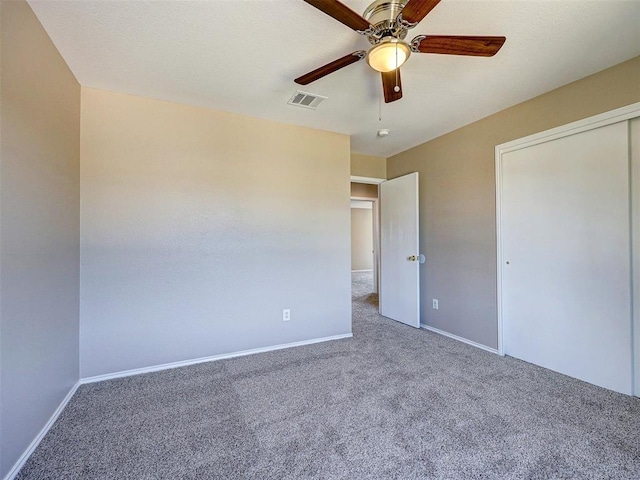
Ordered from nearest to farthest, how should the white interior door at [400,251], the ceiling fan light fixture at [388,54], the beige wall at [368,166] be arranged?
the ceiling fan light fixture at [388,54], the white interior door at [400,251], the beige wall at [368,166]

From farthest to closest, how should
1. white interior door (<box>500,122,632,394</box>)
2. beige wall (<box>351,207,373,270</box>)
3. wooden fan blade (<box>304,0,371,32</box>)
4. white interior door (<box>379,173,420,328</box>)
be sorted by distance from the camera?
beige wall (<box>351,207,373,270</box>), white interior door (<box>379,173,420,328</box>), white interior door (<box>500,122,632,394</box>), wooden fan blade (<box>304,0,371,32</box>)

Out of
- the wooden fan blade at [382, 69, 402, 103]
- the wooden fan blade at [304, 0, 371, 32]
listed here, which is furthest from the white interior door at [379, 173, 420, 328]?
the wooden fan blade at [304, 0, 371, 32]

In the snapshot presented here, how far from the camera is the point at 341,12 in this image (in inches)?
50.7

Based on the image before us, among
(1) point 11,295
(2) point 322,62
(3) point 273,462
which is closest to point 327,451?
(3) point 273,462

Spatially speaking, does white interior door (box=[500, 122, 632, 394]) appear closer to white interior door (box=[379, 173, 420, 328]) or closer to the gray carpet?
the gray carpet

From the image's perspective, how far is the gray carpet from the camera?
4.70ft

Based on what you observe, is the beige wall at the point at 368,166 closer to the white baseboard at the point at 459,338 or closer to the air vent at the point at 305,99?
the air vent at the point at 305,99

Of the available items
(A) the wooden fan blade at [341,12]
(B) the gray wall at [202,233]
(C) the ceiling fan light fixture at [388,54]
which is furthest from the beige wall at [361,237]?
(A) the wooden fan blade at [341,12]

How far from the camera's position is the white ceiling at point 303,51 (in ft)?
5.17

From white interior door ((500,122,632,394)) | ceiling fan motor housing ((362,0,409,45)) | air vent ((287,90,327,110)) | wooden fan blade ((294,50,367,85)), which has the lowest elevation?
white interior door ((500,122,632,394))

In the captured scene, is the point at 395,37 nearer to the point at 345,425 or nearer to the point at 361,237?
the point at 345,425

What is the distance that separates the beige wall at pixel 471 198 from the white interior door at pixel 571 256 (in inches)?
6.8


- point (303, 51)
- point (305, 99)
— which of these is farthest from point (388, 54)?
point (305, 99)

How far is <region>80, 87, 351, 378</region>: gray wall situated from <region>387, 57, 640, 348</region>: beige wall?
1.14m
